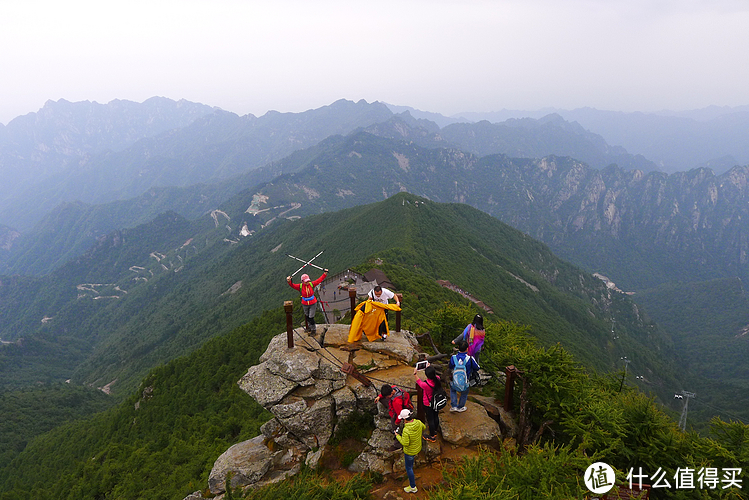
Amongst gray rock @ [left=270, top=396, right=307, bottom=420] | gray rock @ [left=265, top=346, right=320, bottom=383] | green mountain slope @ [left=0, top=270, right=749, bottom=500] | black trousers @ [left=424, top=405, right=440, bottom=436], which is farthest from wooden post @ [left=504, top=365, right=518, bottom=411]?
gray rock @ [left=270, top=396, right=307, bottom=420]

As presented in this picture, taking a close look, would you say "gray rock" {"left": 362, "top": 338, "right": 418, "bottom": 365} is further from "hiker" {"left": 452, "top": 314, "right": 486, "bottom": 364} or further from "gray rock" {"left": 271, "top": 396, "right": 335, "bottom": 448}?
"gray rock" {"left": 271, "top": 396, "right": 335, "bottom": 448}

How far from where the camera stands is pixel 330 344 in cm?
1888

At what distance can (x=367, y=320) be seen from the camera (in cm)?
1873

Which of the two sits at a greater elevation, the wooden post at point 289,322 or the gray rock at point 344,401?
the wooden post at point 289,322

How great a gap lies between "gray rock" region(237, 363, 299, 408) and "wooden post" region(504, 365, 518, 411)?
363 inches

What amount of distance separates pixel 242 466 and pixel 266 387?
10.8 ft

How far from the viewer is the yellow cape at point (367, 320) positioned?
18438mm

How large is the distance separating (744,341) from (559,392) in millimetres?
260541

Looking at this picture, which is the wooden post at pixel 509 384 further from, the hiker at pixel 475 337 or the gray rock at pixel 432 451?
the gray rock at pixel 432 451

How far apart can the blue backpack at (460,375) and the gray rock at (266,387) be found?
720cm

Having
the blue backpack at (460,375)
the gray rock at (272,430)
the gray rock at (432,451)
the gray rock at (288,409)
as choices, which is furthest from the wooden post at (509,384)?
the gray rock at (272,430)

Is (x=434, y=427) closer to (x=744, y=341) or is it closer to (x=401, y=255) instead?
(x=401, y=255)

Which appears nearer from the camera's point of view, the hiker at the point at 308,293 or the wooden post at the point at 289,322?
the wooden post at the point at 289,322

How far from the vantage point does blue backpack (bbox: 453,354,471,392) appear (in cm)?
1411
